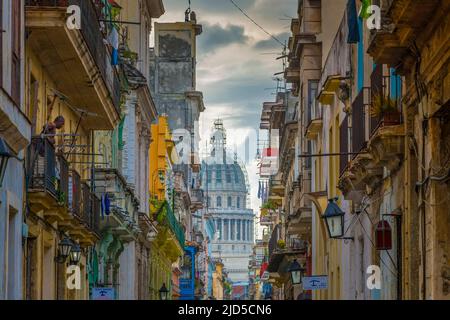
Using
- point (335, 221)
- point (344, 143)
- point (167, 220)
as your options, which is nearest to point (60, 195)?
point (335, 221)

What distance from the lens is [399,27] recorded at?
53.3 feet

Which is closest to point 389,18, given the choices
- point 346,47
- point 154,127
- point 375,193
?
point 375,193

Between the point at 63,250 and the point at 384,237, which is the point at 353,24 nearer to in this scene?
the point at 384,237

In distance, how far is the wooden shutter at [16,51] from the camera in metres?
18.5

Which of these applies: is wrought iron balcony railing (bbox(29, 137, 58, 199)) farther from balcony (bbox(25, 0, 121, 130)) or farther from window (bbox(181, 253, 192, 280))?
window (bbox(181, 253, 192, 280))

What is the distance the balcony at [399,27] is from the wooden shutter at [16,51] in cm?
435

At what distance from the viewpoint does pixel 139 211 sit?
43.5m

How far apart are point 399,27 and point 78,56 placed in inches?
342

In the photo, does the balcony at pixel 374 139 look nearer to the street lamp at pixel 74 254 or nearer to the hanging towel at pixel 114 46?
the street lamp at pixel 74 254

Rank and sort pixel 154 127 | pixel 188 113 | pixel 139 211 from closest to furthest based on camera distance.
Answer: pixel 139 211
pixel 154 127
pixel 188 113

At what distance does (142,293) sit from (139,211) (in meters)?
3.87

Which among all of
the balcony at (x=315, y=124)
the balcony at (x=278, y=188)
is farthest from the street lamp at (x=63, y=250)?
the balcony at (x=278, y=188)
